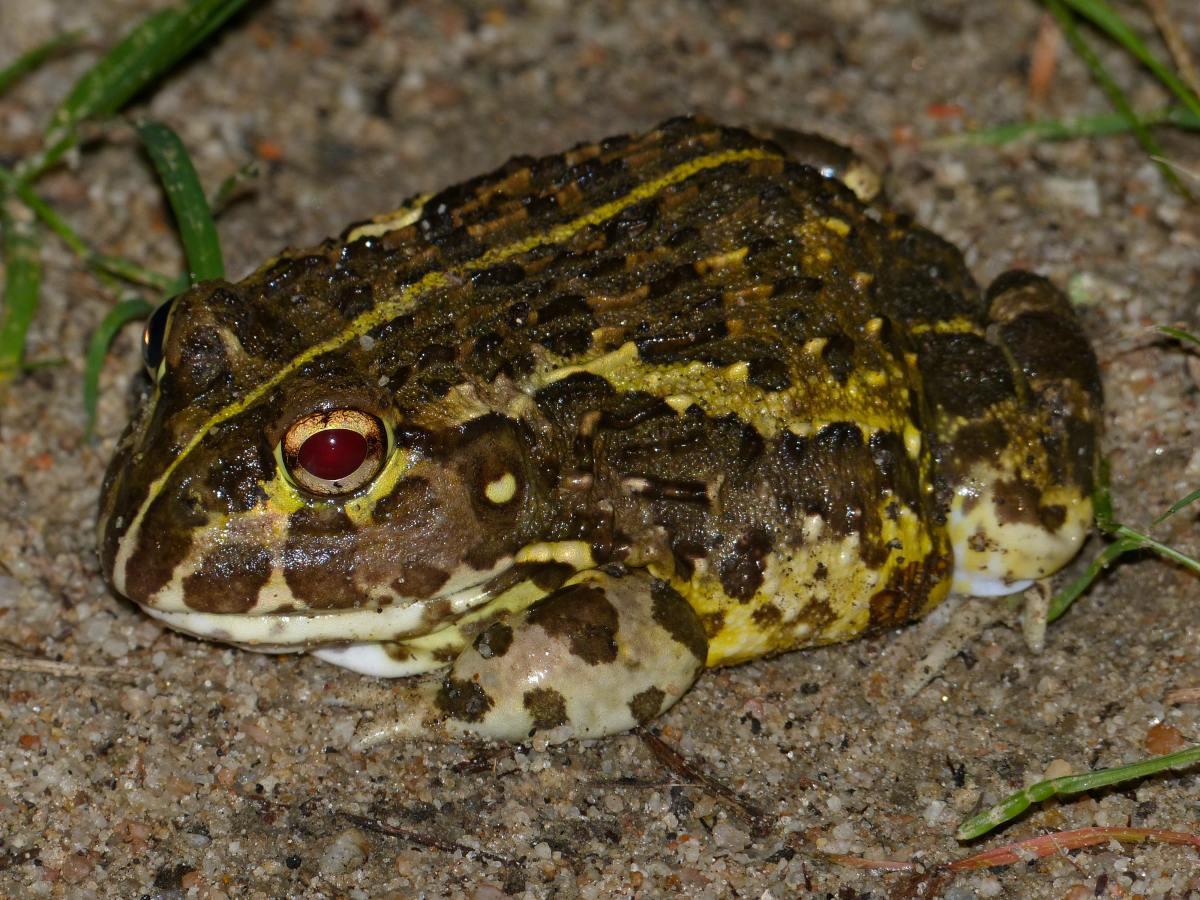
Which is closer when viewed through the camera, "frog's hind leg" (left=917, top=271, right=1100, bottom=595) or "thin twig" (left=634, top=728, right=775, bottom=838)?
"thin twig" (left=634, top=728, right=775, bottom=838)

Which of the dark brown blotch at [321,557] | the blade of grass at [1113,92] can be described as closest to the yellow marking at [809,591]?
the dark brown blotch at [321,557]

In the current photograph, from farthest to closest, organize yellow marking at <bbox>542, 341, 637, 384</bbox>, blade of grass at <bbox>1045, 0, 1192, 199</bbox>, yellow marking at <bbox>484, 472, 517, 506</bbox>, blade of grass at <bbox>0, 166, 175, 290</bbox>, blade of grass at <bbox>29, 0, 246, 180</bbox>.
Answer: blade of grass at <bbox>1045, 0, 1192, 199</bbox> < blade of grass at <bbox>29, 0, 246, 180</bbox> < blade of grass at <bbox>0, 166, 175, 290</bbox> < yellow marking at <bbox>542, 341, 637, 384</bbox> < yellow marking at <bbox>484, 472, 517, 506</bbox>

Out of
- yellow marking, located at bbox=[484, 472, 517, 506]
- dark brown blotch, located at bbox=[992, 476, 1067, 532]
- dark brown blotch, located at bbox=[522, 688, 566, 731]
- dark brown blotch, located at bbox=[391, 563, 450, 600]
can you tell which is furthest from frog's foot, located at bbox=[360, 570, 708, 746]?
dark brown blotch, located at bbox=[992, 476, 1067, 532]

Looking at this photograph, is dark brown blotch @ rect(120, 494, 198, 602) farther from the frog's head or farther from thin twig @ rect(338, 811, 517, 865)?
thin twig @ rect(338, 811, 517, 865)

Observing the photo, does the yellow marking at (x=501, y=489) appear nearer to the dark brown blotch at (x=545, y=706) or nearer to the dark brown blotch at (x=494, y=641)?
the dark brown blotch at (x=494, y=641)

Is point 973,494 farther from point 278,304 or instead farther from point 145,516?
point 145,516

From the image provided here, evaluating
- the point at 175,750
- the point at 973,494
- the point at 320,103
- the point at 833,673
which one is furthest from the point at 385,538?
the point at 320,103
